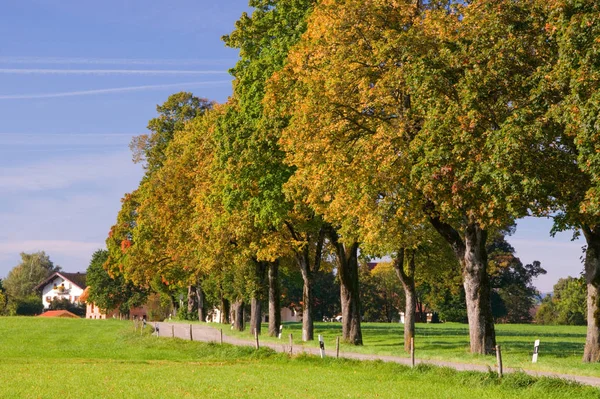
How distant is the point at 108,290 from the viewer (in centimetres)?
11388

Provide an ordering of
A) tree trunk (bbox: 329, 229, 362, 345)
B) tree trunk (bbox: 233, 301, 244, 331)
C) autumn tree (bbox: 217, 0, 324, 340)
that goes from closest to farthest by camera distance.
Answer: autumn tree (bbox: 217, 0, 324, 340) < tree trunk (bbox: 329, 229, 362, 345) < tree trunk (bbox: 233, 301, 244, 331)

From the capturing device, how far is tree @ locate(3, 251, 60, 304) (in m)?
172

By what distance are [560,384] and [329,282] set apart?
105049 millimetres

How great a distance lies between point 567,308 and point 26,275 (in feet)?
373

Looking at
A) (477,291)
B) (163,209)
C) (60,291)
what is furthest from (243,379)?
(60,291)

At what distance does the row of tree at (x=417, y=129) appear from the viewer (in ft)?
88.0

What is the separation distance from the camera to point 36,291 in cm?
17662

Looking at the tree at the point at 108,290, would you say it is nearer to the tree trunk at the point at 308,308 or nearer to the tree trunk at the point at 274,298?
the tree trunk at the point at 274,298

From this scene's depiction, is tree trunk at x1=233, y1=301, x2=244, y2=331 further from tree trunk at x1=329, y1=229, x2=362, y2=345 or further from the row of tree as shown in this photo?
tree trunk at x1=329, y1=229, x2=362, y2=345

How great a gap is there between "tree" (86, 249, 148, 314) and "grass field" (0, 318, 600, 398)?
69.2m

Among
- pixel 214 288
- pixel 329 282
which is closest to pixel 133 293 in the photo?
pixel 329 282

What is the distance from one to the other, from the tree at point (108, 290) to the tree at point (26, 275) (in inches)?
2015

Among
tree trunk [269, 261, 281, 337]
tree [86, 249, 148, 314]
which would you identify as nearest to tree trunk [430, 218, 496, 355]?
tree trunk [269, 261, 281, 337]

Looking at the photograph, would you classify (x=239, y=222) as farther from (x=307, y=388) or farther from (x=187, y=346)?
(x=307, y=388)
